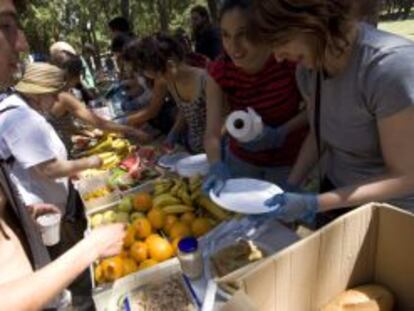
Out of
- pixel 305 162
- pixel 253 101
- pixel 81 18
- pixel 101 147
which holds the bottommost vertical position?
pixel 81 18

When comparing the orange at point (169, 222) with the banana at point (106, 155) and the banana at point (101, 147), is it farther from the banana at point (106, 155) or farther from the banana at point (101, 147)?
the banana at point (101, 147)

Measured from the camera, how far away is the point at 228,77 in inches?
91.4

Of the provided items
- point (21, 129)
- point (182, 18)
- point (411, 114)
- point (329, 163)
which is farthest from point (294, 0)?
point (182, 18)

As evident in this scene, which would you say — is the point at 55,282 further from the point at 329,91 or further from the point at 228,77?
the point at 228,77

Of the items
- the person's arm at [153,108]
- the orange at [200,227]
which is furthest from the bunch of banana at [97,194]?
the person's arm at [153,108]

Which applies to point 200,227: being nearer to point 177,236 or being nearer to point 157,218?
point 177,236

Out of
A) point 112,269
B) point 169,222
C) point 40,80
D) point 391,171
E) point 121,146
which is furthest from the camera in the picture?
point 121,146

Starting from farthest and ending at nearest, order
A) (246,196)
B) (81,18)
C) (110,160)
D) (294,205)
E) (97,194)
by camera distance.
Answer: (81,18) → (110,160) → (97,194) → (246,196) → (294,205)

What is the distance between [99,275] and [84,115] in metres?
2.02

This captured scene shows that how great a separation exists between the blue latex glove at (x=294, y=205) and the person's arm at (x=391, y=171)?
0.06m

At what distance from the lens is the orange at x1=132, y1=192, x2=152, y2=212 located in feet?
8.06

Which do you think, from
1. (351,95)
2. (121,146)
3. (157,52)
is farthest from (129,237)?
(121,146)

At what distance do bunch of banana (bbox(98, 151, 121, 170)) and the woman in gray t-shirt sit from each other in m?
2.06

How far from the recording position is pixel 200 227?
216 cm
